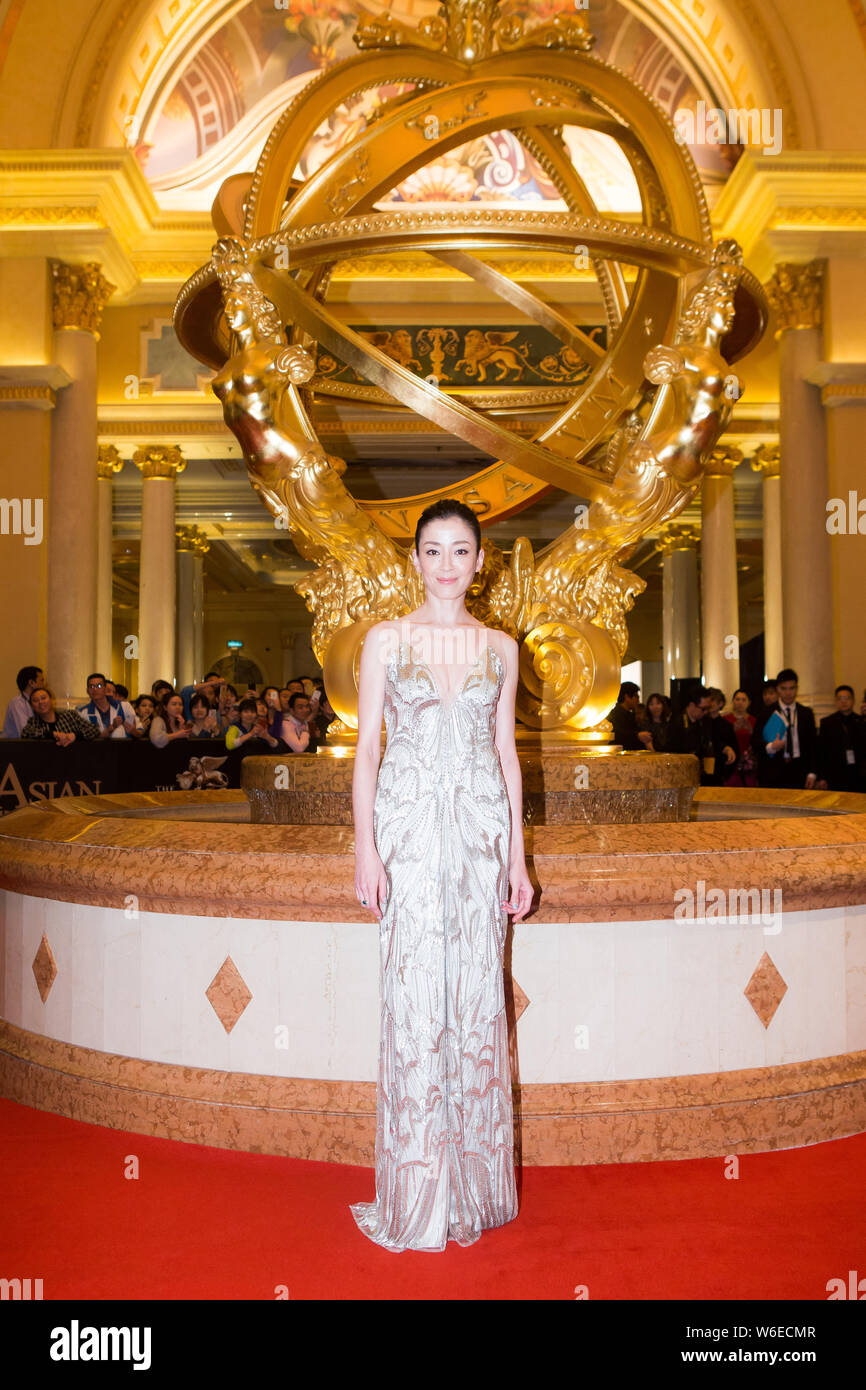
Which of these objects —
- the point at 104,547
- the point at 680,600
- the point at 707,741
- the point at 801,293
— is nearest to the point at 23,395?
the point at 104,547

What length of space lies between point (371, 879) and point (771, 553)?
13677 millimetres

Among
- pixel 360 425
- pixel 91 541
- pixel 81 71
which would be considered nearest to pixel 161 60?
pixel 81 71

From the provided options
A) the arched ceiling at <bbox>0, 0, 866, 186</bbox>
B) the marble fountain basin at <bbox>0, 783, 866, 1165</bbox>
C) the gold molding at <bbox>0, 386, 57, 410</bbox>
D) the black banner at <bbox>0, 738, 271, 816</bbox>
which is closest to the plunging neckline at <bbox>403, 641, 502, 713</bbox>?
the marble fountain basin at <bbox>0, 783, 866, 1165</bbox>

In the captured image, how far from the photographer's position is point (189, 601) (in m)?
21.6

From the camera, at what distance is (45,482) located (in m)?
12.5

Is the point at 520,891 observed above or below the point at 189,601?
below

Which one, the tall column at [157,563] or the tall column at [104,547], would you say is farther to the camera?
the tall column at [157,563]

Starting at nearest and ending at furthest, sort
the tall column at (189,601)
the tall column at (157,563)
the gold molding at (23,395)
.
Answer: the gold molding at (23,395) < the tall column at (157,563) < the tall column at (189,601)

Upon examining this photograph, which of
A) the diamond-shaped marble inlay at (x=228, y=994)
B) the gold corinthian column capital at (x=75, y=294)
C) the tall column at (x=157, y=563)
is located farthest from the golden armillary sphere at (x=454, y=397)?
the tall column at (x=157, y=563)

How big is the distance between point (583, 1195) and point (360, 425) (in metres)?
13.3

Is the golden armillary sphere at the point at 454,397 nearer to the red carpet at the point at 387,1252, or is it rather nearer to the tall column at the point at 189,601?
the red carpet at the point at 387,1252

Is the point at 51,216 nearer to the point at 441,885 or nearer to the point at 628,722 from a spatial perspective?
the point at 628,722

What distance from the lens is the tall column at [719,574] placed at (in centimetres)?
1497
